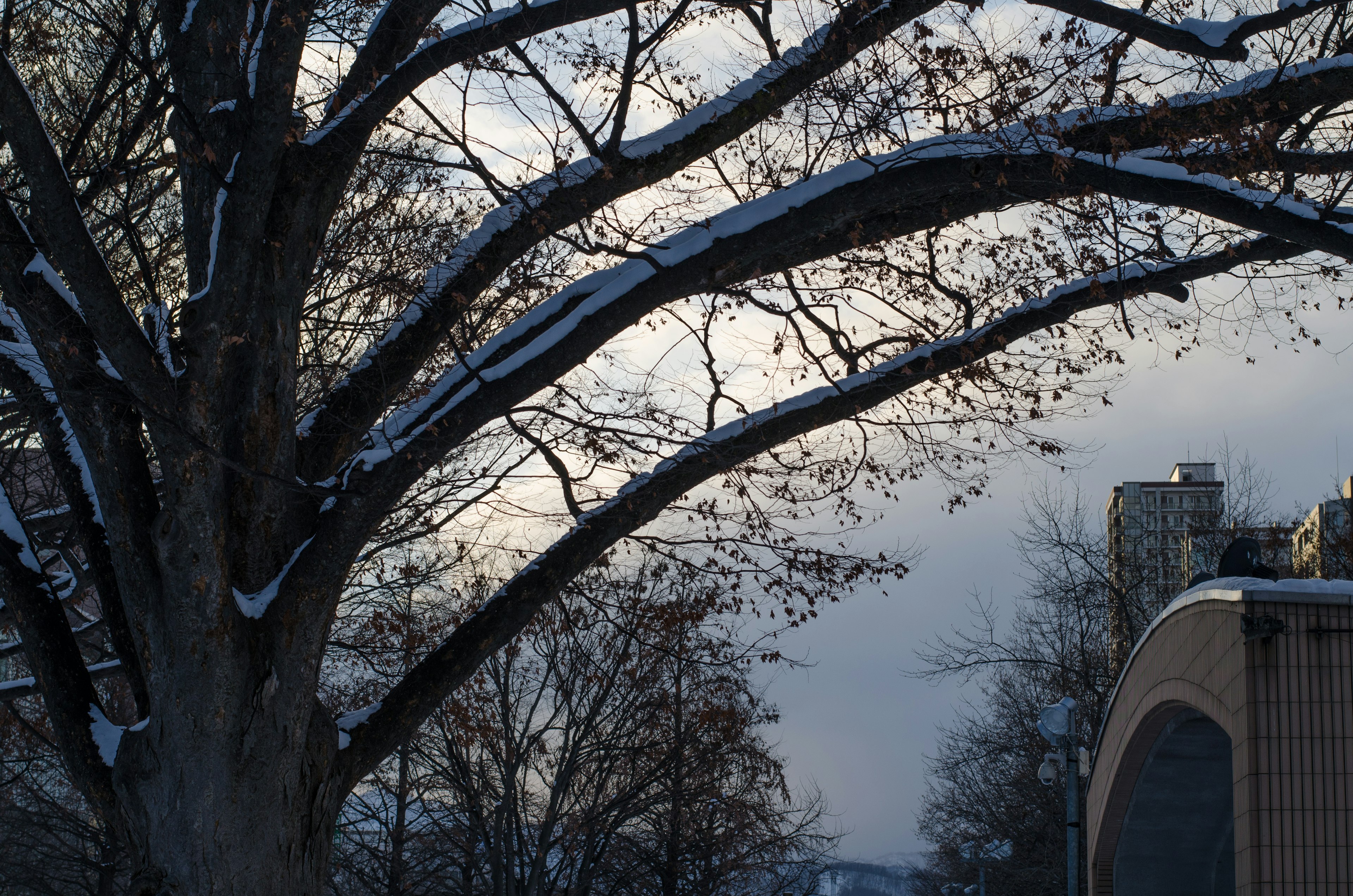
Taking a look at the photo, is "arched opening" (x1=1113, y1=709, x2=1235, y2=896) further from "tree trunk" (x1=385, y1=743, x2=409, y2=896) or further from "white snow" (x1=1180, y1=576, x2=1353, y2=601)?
"tree trunk" (x1=385, y1=743, x2=409, y2=896)

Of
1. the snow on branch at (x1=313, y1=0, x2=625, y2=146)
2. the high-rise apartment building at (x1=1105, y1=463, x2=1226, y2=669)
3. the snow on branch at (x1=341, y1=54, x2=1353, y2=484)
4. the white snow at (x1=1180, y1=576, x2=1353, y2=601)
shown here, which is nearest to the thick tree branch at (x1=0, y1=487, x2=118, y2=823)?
the snow on branch at (x1=341, y1=54, x2=1353, y2=484)

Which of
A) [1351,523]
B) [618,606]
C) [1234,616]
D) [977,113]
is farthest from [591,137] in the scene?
[1351,523]

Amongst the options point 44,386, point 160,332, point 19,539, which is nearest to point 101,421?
point 160,332

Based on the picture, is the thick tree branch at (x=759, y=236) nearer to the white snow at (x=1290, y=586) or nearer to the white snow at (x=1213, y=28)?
the white snow at (x=1213, y=28)

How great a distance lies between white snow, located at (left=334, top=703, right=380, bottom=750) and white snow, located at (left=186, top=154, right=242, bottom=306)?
6.89 feet

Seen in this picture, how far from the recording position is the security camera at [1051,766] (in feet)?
45.7

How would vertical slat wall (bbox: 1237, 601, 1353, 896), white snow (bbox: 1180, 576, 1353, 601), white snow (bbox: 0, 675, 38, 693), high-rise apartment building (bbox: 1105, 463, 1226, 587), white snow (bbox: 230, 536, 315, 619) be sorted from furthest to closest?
high-rise apartment building (bbox: 1105, 463, 1226, 587)
white snow (bbox: 1180, 576, 1353, 601)
vertical slat wall (bbox: 1237, 601, 1353, 896)
white snow (bbox: 0, 675, 38, 693)
white snow (bbox: 230, 536, 315, 619)

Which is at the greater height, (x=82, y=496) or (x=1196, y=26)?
(x=1196, y=26)

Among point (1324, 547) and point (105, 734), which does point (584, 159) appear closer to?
point (105, 734)

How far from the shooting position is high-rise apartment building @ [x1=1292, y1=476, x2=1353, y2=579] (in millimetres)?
24225

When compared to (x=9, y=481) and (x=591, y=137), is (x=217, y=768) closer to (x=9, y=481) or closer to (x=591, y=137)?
(x=591, y=137)

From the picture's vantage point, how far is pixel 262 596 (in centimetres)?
493

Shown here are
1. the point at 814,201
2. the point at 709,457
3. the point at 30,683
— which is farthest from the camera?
the point at 30,683

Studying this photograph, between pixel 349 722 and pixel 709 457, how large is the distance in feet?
8.18
